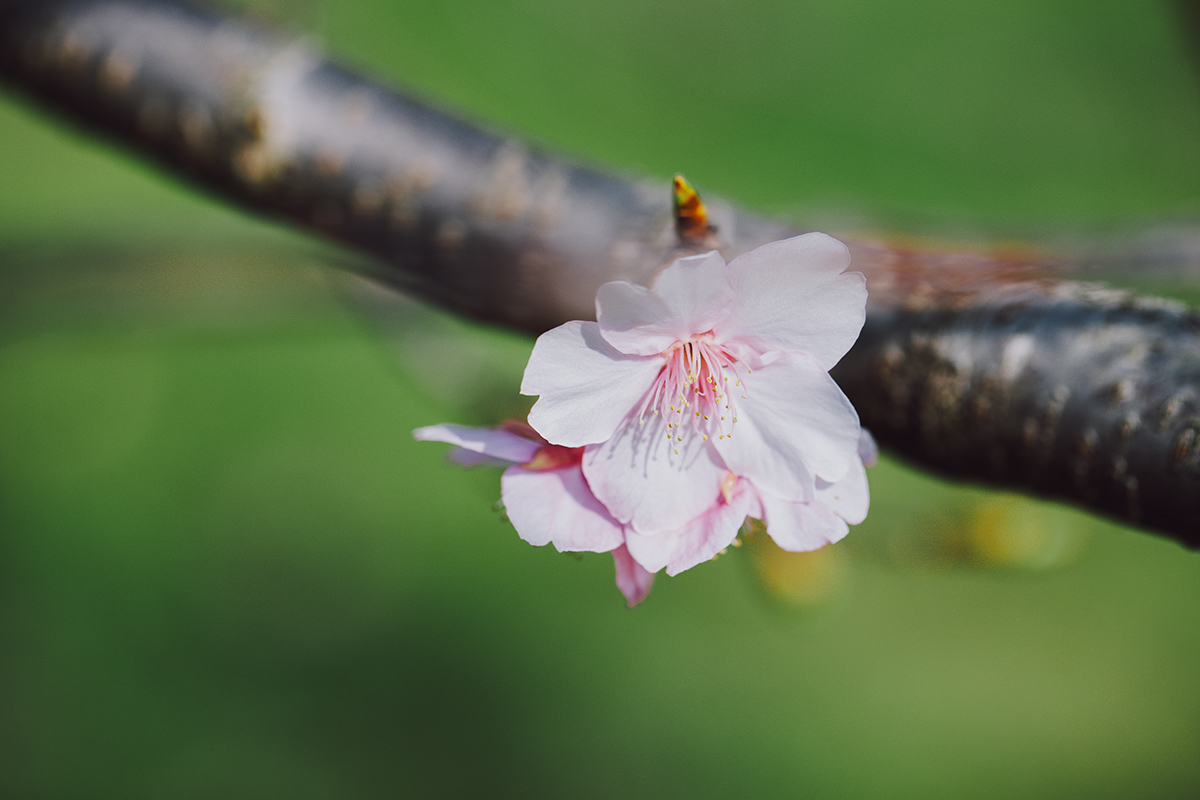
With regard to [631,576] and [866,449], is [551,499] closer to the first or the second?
[631,576]

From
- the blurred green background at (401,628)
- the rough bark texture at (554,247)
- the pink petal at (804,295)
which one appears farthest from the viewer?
the blurred green background at (401,628)

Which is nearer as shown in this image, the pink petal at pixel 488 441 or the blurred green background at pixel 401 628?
the pink petal at pixel 488 441

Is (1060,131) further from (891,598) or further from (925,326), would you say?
(925,326)

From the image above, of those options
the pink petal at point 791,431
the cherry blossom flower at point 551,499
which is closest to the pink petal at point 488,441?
the cherry blossom flower at point 551,499

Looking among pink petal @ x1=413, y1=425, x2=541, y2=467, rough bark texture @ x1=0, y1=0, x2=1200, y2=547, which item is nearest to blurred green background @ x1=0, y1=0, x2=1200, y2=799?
rough bark texture @ x1=0, y1=0, x2=1200, y2=547

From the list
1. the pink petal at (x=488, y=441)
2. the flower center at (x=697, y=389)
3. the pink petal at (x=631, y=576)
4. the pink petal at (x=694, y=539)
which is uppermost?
the flower center at (x=697, y=389)

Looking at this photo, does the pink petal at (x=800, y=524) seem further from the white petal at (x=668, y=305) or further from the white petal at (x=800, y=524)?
the white petal at (x=668, y=305)
